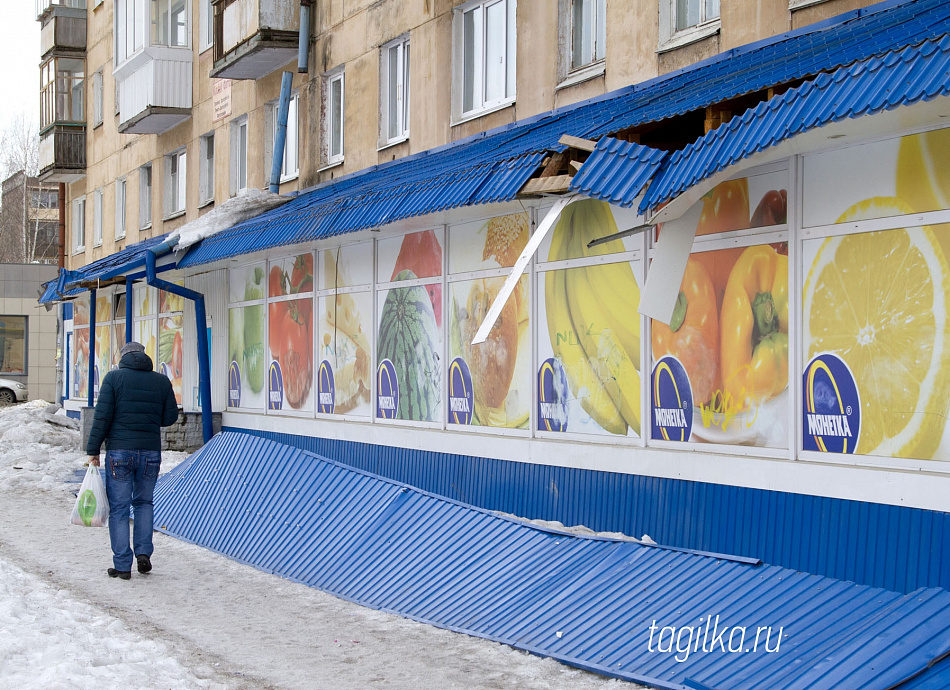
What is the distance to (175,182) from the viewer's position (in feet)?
72.3

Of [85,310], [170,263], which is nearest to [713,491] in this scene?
[170,263]

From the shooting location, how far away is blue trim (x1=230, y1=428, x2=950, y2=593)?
19.8ft

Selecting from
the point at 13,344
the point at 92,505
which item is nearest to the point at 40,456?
the point at 92,505

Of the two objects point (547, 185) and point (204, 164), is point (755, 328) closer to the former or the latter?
point (547, 185)

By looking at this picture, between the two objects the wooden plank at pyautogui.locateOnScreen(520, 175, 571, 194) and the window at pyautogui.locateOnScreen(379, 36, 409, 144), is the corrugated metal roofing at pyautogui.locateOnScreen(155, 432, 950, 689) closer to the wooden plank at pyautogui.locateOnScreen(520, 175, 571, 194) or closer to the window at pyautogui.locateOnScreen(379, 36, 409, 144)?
the wooden plank at pyautogui.locateOnScreen(520, 175, 571, 194)

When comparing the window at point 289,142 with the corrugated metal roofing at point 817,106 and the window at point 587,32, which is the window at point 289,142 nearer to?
the window at point 587,32

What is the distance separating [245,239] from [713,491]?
784 cm

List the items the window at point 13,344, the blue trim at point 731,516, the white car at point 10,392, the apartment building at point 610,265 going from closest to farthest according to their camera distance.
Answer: the blue trim at point 731,516 → the apartment building at point 610,265 → the white car at point 10,392 → the window at point 13,344

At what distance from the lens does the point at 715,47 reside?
924 centimetres

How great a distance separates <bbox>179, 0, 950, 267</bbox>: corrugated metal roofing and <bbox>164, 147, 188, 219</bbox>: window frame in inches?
322

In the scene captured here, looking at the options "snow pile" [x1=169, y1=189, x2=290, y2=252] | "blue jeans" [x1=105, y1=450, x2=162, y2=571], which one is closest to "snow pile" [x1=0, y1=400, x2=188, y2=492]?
"snow pile" [x1=169, y1=189, x2=290, y2=252]

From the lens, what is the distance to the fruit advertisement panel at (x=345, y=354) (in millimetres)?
12336

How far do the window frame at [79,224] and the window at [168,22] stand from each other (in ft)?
25.1

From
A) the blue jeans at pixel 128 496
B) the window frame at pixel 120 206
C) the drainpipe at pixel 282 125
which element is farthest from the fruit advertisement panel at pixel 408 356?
the window frame at pixel 120 206
